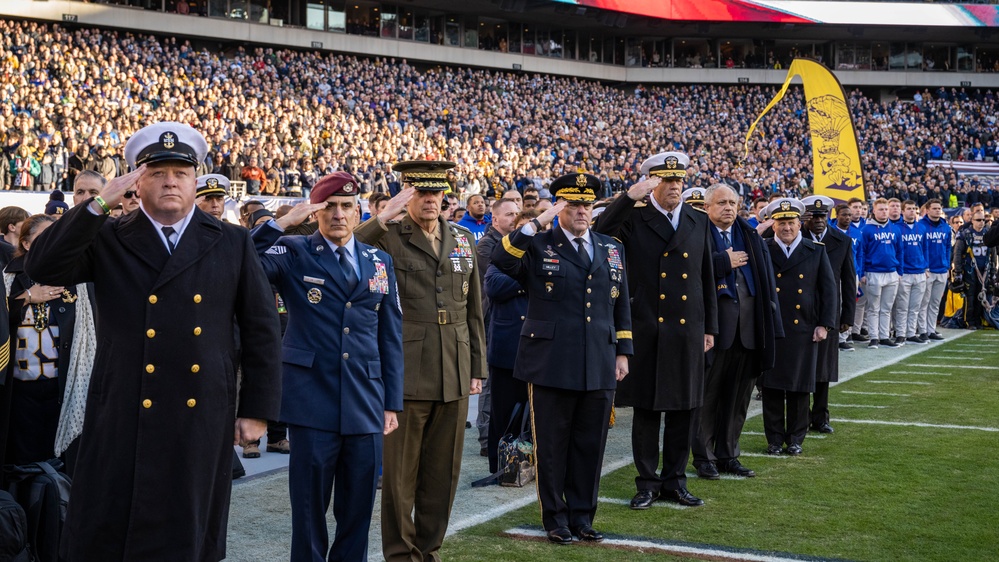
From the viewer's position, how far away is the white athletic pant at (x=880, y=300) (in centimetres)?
1695

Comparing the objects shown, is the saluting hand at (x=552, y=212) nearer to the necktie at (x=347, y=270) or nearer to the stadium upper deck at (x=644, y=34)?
the necktie at (x=347, y=270)

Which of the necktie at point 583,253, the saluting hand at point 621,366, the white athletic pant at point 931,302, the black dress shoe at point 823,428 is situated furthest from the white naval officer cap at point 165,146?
the white athletic pant at point 931,302

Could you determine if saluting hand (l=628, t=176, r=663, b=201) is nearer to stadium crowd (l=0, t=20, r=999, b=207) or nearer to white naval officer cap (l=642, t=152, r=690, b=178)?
white naval officer cap (l=642, t=152, r=690, b=178)

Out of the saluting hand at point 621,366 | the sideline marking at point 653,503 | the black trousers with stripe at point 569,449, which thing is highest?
the saluting hand at point 621,366

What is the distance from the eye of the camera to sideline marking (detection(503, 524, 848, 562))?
5660 mm

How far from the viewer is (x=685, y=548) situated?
5.85 meters

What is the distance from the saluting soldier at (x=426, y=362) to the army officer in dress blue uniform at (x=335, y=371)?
42cm

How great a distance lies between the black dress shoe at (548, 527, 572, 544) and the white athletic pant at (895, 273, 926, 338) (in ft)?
41.3

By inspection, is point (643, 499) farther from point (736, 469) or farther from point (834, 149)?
point (834, 149)

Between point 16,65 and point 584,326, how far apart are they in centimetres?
2248

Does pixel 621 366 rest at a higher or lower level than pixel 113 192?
lower

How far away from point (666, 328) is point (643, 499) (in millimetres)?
1053

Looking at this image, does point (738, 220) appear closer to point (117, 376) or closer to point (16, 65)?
point (117, 376)

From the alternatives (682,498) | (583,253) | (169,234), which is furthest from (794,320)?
(169,234)
